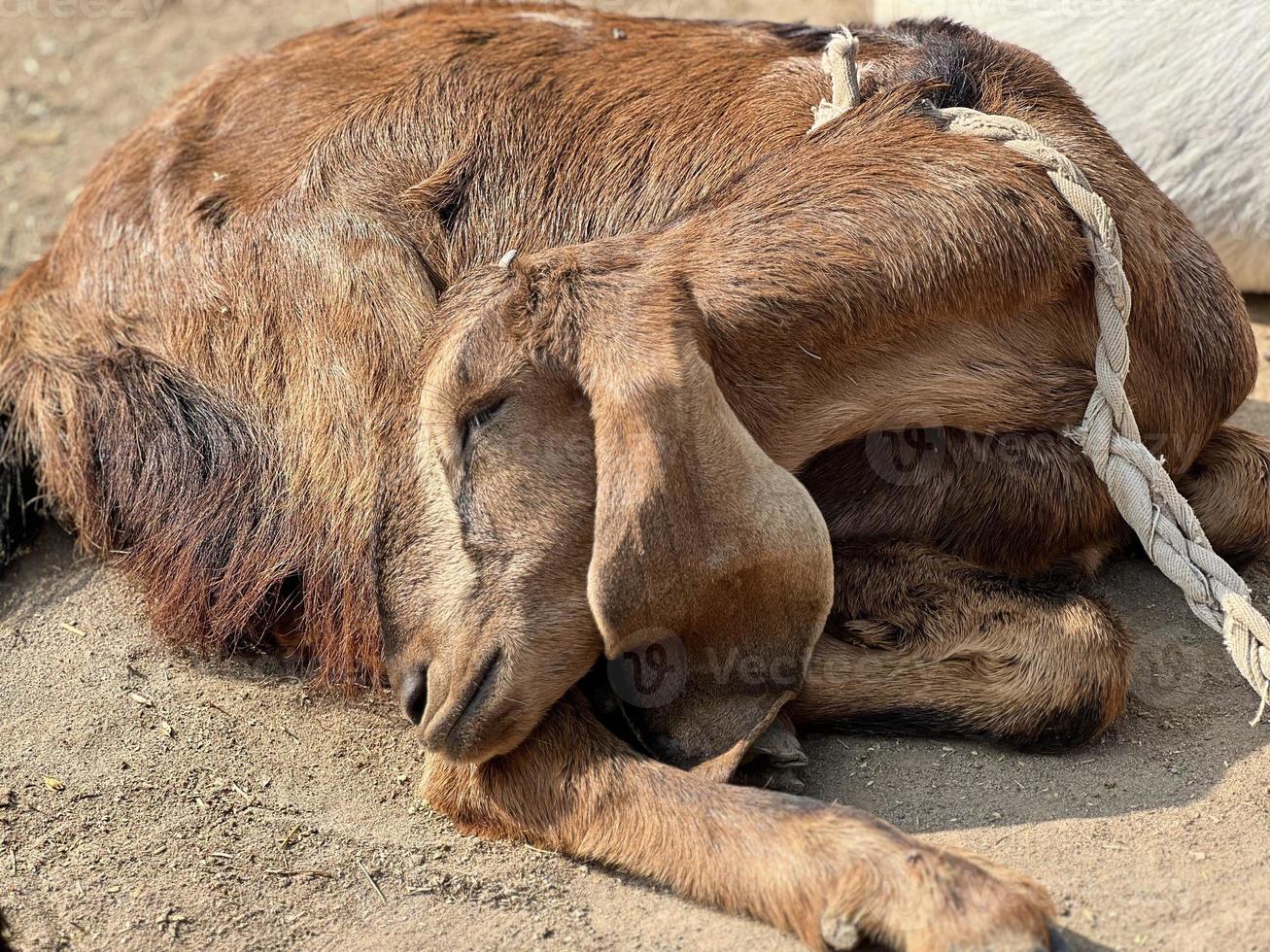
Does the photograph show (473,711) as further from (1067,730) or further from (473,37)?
(473,37)

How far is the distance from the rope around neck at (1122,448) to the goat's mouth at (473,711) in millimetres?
1443

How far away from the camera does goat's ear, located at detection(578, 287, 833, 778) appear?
2760mm

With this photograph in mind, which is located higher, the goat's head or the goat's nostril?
the goat's head

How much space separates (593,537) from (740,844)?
680 mm

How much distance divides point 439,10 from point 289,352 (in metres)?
1.35

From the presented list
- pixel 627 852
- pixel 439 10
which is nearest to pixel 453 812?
pixel 627 852

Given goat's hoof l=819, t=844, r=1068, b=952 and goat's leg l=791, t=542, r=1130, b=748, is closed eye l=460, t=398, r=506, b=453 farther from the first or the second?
goat's hoof l=819, t=844, r=1068, b=952

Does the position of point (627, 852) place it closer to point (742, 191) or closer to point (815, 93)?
point (742, 191)

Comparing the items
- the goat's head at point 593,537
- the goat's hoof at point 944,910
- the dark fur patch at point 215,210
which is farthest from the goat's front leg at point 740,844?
the dark fur patch at point 215,210

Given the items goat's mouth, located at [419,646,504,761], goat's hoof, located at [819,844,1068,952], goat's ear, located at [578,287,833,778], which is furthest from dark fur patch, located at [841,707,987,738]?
goat's mouth, located at [419,646,504,761]

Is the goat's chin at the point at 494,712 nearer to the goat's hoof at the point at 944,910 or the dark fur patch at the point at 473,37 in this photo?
the goat's hoof at the point at 944,910

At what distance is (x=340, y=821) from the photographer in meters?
3.21

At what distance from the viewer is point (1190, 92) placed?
4875 millimetres

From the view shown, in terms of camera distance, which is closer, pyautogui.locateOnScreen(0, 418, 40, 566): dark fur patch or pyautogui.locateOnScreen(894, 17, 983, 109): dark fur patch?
pyautogui.locateOnScreen(894, 17, 983, 109): dark fur patch
